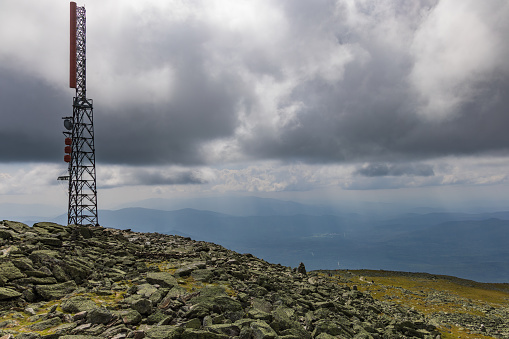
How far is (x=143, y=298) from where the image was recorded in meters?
21.2

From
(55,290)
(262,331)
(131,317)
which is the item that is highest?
(55,290)

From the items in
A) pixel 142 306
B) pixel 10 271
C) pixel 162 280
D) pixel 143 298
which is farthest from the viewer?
pixel 162 280

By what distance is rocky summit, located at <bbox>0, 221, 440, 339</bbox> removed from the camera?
18.0 m

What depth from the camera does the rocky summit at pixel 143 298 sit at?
1798cm

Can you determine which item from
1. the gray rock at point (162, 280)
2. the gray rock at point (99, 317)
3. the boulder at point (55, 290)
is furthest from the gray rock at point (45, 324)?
the gray rock at point (162, 280)

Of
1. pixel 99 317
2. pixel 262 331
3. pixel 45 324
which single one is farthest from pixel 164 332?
pixel 45 324

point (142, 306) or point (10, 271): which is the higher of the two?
point (10, 271)

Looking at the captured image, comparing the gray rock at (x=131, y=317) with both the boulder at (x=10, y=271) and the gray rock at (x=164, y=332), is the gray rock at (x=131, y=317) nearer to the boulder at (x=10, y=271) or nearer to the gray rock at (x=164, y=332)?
the gray rock at (x=164, y=332)

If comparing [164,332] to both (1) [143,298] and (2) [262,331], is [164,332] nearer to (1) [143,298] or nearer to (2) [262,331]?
(1) [143,298]

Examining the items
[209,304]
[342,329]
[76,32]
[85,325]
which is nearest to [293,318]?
[342,329]

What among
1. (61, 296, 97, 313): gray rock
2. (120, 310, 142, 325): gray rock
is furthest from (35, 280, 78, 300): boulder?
(120, 310, 142, 325): gray rock

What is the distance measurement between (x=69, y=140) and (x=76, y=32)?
22.8 meters

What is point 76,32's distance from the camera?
57.0m

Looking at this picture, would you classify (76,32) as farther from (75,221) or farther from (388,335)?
(388,335)
